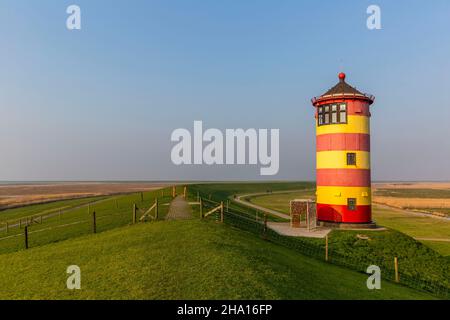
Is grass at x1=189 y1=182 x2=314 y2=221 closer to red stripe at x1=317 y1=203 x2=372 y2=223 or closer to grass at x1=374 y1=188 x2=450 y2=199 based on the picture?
red stripe at x1=317 y1=203 x2=372 y2=223

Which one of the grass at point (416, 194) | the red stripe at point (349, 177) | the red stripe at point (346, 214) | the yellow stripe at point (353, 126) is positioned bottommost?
the grass at point (416, 194)

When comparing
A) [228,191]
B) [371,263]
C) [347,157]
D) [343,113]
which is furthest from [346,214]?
[228,191]

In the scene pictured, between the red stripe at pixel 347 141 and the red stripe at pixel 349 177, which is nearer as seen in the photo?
the red stripe at pixel 349 177

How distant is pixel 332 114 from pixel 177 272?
88.1 feet

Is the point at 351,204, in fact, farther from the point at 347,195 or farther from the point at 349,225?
the point at 349,225

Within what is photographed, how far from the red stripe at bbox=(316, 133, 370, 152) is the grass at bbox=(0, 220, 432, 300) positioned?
55.6 ft

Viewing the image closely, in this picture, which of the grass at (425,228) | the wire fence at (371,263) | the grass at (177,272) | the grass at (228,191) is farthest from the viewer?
the grass at (228,191)

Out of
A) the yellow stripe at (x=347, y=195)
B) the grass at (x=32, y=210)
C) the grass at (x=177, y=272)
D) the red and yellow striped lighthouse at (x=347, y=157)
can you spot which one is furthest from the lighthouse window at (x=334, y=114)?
the grass at (x=32, y=210)

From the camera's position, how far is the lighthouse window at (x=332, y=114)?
110 feet

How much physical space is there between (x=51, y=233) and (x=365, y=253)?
28.9m

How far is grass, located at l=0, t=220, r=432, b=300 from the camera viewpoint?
12156 millimetres

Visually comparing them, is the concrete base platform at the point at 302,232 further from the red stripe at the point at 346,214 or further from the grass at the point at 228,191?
the grass at the point at 228,191

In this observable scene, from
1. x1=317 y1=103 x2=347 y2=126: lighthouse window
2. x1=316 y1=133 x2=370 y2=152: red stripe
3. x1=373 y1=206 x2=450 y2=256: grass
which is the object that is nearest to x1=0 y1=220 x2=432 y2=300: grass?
x1=316 y1=133 x2=370 y2=152: red stripe

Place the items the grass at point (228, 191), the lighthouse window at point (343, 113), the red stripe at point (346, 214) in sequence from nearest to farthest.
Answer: the red stripe at point (346, 214) → the lighthouse window at point (343, 113) → the grass at point (228, 191)
